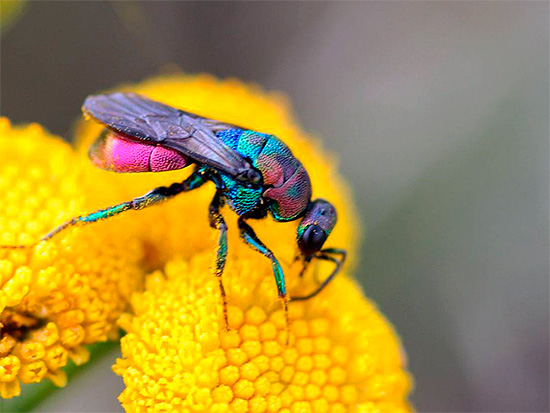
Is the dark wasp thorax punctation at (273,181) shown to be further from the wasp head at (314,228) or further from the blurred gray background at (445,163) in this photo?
the blurred gray background at (445,163)

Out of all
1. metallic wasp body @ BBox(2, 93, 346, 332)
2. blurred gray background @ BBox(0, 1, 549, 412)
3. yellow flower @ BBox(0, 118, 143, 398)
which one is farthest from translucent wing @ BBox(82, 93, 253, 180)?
blurred gray background @ BBox(0, 1, 549, 412)

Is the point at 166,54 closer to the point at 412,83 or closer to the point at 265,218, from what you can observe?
the point at 412,83

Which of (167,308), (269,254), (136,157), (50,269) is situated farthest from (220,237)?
(50,269)

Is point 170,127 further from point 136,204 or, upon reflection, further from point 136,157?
point 136,204

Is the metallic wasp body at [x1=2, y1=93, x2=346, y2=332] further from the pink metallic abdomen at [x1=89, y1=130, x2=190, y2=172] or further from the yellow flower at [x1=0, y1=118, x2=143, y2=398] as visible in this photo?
the yellow flower at [x1=0, y1=118, x2=143, y2=398]

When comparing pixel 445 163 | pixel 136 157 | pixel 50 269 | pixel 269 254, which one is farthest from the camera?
pixel 445 163

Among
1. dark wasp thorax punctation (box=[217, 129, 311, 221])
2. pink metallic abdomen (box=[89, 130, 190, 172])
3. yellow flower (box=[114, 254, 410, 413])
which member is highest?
pink metallic abdomen (box=[89, 130, 190, 172])

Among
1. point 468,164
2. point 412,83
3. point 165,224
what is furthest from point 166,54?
point 165,224

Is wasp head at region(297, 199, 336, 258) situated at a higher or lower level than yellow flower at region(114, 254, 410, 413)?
higher
